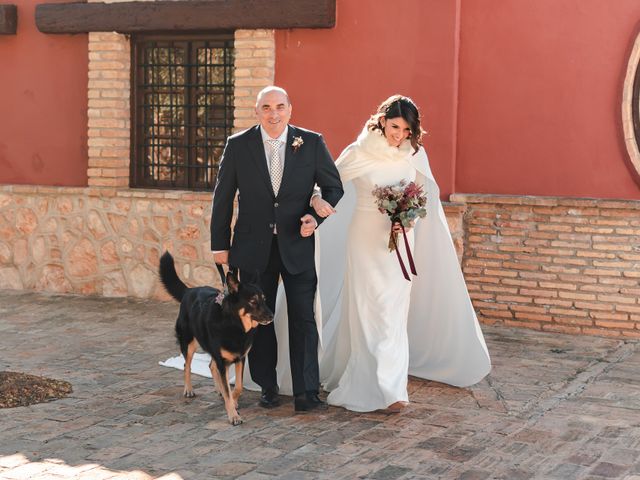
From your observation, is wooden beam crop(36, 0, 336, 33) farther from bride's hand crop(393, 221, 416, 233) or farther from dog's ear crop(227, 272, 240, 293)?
dog's ear crop(227, 272, 240, 293)

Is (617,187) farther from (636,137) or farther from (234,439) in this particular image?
(234,439)

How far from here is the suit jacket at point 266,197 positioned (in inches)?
255

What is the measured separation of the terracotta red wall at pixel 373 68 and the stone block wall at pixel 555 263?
2.00 feet

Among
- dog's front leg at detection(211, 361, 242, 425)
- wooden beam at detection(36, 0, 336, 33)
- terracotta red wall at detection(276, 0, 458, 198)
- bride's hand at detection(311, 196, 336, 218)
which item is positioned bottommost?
dog's front leg at detection(211, 361, 242, 425)

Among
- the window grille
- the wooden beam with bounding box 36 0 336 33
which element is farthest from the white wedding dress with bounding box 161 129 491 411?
the window grille

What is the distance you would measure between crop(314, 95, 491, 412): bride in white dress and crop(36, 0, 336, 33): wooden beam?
10.4 ft

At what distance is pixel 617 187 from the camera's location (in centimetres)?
908

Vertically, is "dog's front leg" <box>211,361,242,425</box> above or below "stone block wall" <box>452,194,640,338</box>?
below

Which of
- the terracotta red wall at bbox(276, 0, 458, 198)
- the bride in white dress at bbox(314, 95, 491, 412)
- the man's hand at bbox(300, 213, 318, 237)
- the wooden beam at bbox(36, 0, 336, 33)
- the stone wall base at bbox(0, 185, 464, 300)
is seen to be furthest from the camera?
the stone wall base at bbox(0, 185, 464, 300)

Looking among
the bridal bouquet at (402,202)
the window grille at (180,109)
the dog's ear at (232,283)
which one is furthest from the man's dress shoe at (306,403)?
the window grille at (180,109)

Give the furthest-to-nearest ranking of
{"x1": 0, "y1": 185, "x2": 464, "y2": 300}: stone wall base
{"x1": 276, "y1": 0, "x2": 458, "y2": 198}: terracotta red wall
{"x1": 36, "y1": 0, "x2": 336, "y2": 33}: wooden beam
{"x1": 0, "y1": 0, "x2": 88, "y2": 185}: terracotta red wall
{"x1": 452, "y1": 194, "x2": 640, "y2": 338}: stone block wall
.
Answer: {"x1": 0, "y1": 0, "x2": 88, "y2": 185}: terracotta red wall, {"x1": 0, "y1": 185, "x2": 464, "y2": 300}: stone wall base, {"x1": 36, "y1": 0, "x2": 336, "y2": 33}: wooden beam, {"x1": 276, "y1": 0, "x2": 458, "y2": 198}: terracotta red wall, {"x1": 452, "y1": 194, "x2": 640, "y2": 338}: stone block wall

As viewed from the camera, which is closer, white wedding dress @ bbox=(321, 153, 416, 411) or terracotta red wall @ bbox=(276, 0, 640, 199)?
white wedding dress @ bbox=(321, 153, 416, 411)

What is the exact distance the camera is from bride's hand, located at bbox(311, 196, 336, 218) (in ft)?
20.9

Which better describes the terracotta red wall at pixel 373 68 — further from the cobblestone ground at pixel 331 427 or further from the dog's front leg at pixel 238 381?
the dog's front leg at pixel 238 381
